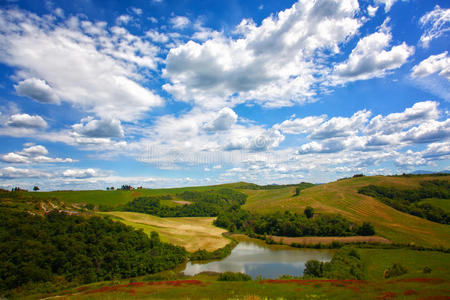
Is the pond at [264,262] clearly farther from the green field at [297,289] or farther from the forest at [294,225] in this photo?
the forest at [294,225]

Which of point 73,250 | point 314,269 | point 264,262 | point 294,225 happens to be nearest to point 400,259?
point 314,269

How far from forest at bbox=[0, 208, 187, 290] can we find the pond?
576 inches

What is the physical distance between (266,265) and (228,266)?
12580 millimetres

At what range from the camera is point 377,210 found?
123438mm

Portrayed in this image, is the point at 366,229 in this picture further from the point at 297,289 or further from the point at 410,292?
the point at 410,292

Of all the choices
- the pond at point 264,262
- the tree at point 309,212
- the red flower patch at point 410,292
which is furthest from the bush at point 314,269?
the tree at point 309,212

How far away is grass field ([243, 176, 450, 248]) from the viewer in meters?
90.1

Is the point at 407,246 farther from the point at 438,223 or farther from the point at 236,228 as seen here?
the point at 236,228

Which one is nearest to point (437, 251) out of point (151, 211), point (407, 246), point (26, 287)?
point (407, 246)

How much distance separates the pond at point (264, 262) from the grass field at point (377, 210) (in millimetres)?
Answer: 34295

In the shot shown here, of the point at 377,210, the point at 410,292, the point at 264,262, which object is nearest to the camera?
the point at 410,292

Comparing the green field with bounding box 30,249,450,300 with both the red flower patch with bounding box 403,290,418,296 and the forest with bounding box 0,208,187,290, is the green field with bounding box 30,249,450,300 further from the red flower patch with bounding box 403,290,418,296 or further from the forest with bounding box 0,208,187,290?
the forest with bounding box 0,208,187,290

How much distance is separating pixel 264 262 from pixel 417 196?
125917 mm

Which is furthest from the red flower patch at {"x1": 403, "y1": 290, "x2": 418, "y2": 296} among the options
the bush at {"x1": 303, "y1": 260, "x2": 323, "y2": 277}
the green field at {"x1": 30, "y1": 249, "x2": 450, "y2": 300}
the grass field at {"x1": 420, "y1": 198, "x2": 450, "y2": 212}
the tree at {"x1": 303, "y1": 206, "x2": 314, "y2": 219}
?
the grass field at {"x1": 420, "y1": 198, "x2": 450, "y2": 212}
